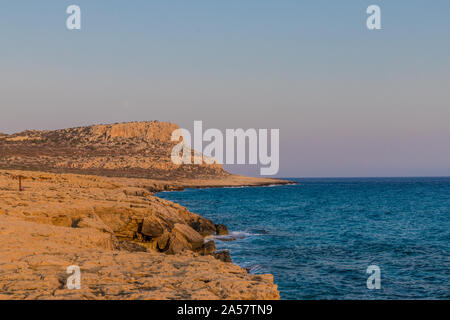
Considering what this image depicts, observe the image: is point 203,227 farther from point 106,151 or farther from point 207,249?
point 106,151

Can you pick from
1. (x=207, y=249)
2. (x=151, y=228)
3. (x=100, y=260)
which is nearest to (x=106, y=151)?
(x=207, y=249)

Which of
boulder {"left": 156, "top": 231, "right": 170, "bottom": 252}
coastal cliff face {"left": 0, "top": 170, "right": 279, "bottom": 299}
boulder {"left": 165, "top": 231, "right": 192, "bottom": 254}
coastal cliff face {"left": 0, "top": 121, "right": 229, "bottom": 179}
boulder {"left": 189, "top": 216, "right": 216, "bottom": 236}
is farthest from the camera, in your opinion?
coastal cliff face {"left": 0, "top": 121, "right": 229, "bottom": 179}

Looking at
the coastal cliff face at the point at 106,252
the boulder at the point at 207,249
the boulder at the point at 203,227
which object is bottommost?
the boulder at the point at 203,227

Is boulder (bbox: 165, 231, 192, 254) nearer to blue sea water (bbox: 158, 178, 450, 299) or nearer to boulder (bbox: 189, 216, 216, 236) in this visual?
blue sea water (bbox: 158, 178, 450, 299)

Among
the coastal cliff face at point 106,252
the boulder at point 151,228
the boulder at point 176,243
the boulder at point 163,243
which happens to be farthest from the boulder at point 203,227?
the boulder at point 151,228

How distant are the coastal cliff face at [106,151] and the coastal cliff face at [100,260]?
252 feet

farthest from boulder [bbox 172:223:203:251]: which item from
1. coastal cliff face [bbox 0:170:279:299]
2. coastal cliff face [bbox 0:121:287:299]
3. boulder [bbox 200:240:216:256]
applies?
coastal cliff face [bbox 0:170:279:299]

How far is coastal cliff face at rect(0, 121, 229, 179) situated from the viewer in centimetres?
9925

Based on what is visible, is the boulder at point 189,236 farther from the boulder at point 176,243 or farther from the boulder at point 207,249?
the boulder at point 207,249

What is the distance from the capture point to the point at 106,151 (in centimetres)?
12344

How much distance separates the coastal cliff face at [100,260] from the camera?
25.0ft

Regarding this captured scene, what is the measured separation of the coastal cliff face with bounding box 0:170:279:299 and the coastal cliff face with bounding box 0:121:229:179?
252ft

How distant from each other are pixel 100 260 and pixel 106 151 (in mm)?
119297

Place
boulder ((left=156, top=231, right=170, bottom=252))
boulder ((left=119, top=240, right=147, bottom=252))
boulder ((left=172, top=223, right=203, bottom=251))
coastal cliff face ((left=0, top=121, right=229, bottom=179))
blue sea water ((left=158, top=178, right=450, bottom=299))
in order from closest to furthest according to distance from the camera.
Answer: boulder ((left=119, top=240, right=147, bottom=252)) < blue sea water ((left=158, top=178, right=450, bottom=299)) < boulder ((left=156, top=231, right=170, bottom=252)) < boulder ((left=172, top=223, right=203, bottom=251)) < coastal cliff face ((left=0, top=121, right=229, bottom=179))
